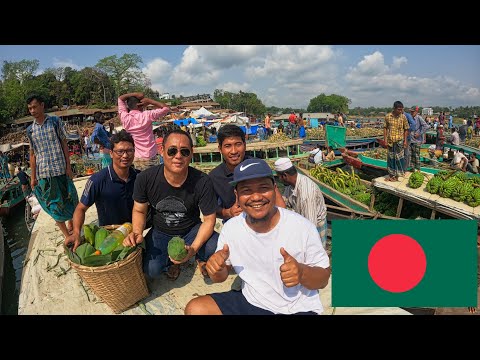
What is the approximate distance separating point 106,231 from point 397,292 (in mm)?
2703

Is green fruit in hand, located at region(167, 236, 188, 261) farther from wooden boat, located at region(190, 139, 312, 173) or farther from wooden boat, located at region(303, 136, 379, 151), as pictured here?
wooden boat, located at region(303, 136, 379, 151)

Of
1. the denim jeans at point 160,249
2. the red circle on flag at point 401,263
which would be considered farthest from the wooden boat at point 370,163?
the red circle on flag at point 401,263

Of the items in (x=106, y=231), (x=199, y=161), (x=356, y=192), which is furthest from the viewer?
(x=199, y=161)

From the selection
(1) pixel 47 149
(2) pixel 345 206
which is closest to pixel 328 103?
(2) pixel 345 206

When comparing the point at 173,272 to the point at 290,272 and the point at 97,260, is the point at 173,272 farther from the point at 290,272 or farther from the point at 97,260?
the point at 290,272

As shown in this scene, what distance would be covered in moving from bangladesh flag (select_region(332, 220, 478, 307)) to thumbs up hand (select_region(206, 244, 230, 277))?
761 millimetres

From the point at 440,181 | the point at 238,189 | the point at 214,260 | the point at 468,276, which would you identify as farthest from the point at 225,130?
the point at 440,181

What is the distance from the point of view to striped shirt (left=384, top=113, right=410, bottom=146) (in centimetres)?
694

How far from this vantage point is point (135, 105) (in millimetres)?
4816

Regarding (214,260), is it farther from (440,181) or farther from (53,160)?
(440,181)

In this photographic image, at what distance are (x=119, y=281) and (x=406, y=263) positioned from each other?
2.44 m

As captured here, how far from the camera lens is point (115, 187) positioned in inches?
133

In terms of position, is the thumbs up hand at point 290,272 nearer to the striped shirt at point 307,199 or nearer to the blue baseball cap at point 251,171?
the blue baseball cap at point 251,171

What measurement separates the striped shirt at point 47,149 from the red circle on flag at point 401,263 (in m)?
3.96
